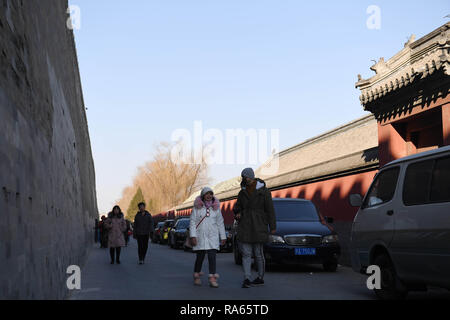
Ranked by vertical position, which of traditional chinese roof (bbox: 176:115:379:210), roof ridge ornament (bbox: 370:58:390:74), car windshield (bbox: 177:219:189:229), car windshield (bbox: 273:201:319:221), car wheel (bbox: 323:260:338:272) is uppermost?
roof ridge ornament (bbox: 370:58:390:74)

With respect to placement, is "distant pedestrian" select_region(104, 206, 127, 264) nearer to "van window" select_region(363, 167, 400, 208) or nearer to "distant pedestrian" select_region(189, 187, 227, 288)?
"distant pedestrian" select_region(189, 187, 227, 288)

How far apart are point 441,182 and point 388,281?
170 centimetres

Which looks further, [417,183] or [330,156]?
[330,156]

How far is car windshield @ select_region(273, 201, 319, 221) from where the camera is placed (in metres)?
13.3

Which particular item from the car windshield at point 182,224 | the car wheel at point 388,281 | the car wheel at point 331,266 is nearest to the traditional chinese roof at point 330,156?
the car windshield at point 182,224

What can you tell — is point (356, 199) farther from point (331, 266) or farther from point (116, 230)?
point (116, 230)

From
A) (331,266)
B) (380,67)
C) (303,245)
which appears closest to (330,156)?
(380,67)

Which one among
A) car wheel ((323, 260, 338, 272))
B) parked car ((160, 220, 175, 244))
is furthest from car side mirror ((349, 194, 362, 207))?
parked car ((160, 220, 175, 244))

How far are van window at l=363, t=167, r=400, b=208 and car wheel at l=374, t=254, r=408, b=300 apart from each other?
30.6 inches

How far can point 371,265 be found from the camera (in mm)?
7754

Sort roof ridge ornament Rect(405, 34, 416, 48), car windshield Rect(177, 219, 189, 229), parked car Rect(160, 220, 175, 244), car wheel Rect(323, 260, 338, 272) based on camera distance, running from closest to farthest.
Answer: car wheel Rect(323, 260, 338, 272)
roof ridge ornament Rect(405, 34, 416, 48)
car windshield Rect(177, 219, 189, 229)
parked car Rect(160, 220, 175, 244)

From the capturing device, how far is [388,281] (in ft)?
24.2
